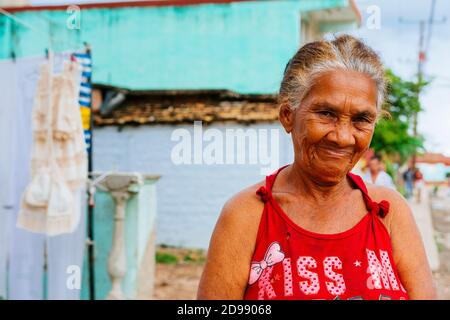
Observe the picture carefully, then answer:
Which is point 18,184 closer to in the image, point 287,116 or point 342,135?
point 287,116

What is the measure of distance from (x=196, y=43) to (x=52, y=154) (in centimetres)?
591

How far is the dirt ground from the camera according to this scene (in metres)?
5.76

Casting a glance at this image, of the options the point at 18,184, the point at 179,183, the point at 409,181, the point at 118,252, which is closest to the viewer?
the point at 18,184

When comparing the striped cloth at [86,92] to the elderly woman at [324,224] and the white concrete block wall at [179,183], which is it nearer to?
the elderly woman at [324,224]

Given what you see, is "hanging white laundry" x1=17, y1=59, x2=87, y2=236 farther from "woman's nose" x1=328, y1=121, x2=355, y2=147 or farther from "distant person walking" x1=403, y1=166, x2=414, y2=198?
"distant person walking" x1=403, y1=166, x2=414, y2=198

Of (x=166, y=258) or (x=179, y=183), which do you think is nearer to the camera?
(x=166, y=258)

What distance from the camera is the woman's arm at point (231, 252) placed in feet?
3.35

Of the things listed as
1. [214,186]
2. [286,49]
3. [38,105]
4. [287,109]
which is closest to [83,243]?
[38,105]

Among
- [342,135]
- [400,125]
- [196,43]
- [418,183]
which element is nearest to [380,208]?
[342,135]

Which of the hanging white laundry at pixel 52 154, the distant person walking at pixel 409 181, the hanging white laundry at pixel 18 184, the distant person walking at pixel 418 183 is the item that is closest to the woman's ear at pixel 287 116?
the hanging white laundry at pixel 52 154

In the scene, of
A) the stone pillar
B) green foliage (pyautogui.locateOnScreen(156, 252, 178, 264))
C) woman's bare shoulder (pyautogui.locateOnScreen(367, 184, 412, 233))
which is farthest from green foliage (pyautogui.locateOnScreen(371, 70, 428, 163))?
woman's bare shoulder (pyautogui.locateOnScreen(367, 184, 412, 233))

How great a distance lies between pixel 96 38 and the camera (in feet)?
29.6

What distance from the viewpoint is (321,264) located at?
3.29 ft

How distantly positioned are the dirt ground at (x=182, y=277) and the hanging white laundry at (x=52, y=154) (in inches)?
93.0
